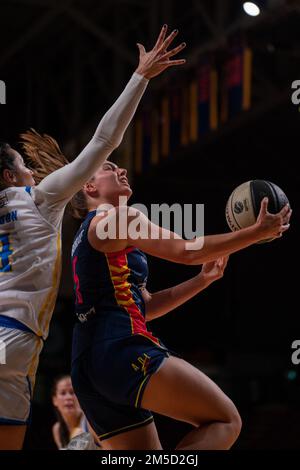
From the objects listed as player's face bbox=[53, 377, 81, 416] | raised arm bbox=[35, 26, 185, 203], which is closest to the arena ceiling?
player's face bbox=[53, 377, 81, 416]

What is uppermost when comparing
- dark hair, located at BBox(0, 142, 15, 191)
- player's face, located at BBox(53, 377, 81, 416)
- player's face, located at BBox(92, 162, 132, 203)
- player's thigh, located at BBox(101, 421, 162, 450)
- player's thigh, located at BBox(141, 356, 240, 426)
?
dark hair, located at BBox(0, 142, 15, 191)

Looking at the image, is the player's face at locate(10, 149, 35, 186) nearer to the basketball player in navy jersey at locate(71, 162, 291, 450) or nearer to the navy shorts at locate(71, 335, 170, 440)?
the basketball player in navy jersey at locate(71, 162, 291, 450)

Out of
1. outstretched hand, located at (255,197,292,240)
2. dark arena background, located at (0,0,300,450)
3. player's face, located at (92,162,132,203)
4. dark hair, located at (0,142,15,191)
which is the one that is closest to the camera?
outstretched hand, located at (255,197,292,240)

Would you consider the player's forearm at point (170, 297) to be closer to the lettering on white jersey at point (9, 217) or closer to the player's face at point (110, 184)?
the player's face at point (110, 184)

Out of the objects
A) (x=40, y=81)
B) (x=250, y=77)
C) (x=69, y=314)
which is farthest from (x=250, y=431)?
(x=40, y=81)

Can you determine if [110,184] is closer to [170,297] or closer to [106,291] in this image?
[106,291]

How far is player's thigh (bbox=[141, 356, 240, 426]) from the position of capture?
3.85 m

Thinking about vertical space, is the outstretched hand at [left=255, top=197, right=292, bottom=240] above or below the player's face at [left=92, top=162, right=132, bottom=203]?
below

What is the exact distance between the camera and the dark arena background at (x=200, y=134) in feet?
→ 34.9

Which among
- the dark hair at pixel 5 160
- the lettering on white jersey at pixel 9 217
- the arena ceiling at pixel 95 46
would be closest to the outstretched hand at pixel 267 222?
the lettering on white jersey at pixel 9 217

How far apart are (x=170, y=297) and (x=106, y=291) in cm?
55

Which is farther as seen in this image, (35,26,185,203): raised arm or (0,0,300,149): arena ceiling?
(0,0,300,149): arena ceiling

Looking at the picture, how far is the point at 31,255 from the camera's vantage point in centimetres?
404

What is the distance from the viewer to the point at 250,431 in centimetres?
1327
